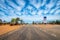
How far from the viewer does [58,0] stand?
14.5 metres

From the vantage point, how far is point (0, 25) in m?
40.7

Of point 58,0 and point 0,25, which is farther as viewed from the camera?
point 0,25

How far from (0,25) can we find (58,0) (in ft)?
93.3

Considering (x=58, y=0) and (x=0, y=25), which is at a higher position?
(x=58, y=0)
